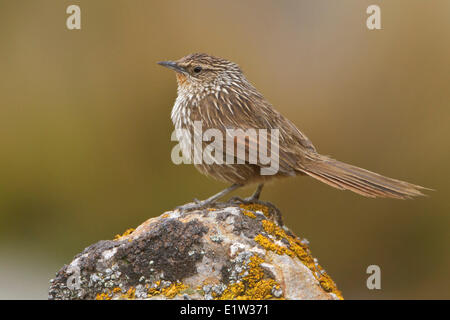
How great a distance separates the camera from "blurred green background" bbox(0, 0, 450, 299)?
838 centimetres

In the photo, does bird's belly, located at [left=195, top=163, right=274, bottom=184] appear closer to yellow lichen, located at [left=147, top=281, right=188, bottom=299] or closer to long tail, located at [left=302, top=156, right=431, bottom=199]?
long tail, located at [left=302, top=156, right=431, bottom=199]

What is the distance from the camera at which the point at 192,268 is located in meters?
4.13

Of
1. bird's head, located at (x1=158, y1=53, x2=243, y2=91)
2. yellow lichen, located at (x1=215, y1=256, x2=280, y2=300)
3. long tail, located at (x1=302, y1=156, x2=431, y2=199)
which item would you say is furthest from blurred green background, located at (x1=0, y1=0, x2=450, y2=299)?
yellow lichen, located at (x1=215, y1=256, x2=280, y2=300)

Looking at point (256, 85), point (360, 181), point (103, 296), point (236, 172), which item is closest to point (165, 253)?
point (103, 296)

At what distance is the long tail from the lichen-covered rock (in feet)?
2.59

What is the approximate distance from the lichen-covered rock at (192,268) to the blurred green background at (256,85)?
403cm

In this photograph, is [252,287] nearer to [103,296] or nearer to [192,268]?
[192,268]

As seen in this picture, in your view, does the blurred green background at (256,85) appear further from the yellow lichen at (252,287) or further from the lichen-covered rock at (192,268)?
the yellow lichen at (252,287)

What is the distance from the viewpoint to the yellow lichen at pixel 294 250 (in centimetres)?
430

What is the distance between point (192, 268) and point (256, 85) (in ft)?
16.5

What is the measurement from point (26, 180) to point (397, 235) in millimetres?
5604

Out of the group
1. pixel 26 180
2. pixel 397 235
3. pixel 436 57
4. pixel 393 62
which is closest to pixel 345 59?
pixel 393 62

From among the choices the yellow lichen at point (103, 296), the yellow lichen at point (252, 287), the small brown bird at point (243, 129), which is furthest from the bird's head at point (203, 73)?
the yellow lichen at point (103, 296)

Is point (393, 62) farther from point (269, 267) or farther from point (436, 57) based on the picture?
point (269, 267)
